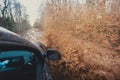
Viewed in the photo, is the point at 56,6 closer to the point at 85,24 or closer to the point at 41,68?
the point at 85,24

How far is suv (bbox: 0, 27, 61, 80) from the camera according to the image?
1.20 metres

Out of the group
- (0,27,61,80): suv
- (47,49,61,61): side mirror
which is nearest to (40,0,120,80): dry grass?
(47,49,61,61): side mirror

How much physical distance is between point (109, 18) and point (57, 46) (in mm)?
2377

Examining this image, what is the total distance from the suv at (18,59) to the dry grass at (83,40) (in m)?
6.86

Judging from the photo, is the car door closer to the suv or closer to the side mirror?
the suv

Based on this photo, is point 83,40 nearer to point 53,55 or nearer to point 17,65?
point 53,55

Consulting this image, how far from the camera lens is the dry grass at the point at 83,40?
8758mm

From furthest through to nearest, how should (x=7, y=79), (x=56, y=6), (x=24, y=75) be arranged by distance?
(x=56, y=6), (x=24, y=75), (x=7, y=79)

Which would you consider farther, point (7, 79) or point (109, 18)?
point (109, 18)

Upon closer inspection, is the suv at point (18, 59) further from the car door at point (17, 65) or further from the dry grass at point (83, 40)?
the dry grass at point (83, 40)

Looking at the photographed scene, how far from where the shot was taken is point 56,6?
36.9 ft

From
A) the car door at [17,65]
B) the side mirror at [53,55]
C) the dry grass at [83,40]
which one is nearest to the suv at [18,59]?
the car door at [17,65]

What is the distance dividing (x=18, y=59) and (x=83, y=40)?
8734 mm

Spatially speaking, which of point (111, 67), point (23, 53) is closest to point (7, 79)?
point (23, 53)
